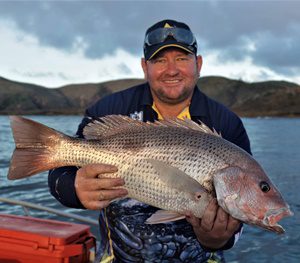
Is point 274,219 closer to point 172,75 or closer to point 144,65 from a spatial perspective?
point 172,75

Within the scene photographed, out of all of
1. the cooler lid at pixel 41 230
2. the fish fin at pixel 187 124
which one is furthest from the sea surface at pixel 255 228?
the fish fin at pixel 187 124

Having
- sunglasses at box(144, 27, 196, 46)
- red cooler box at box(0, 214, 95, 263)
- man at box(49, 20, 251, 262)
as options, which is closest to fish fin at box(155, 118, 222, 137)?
man at box(49, 20, 251, 262)

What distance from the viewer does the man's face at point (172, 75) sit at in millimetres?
3992

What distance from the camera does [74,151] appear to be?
361 cm

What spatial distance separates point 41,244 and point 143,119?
5.75ft

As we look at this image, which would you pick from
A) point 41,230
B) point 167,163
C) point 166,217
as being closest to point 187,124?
point 167,163

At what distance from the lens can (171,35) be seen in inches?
161

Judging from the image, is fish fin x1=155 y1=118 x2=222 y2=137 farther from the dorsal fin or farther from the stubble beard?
the stubble beard

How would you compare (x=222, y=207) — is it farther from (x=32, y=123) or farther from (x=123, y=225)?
(x=32, y=123)

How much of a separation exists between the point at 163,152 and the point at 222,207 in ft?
2.14

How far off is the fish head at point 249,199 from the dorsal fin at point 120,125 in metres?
0.54

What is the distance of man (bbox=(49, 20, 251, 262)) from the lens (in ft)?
12.7

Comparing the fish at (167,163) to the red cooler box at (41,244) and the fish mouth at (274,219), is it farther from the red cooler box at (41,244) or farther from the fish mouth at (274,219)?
the red cooler box at (41,244)

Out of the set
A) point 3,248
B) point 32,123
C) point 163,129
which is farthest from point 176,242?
point 3,248
